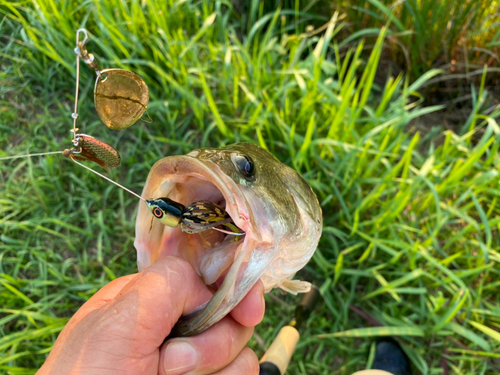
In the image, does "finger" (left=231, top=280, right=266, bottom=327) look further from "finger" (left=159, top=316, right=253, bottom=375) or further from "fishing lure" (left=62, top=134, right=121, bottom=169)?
"fishing lure" (left=62, top=134, right=121, bottom=169)

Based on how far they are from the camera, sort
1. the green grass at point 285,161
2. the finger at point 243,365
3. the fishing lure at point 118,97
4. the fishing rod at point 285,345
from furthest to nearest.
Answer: the green grass at point 285,161
the fishing rod at point 285,345
the finger at point 243,365
the fishing lure at point 118,97

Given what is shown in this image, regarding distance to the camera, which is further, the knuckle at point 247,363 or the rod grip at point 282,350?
the rod grip at point 282,350

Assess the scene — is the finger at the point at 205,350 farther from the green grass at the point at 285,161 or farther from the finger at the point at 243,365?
the green grass at the point at 285,161

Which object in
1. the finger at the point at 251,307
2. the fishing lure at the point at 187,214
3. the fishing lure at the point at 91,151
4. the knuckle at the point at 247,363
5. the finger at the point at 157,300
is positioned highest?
the fishing lure at the point at 91,151

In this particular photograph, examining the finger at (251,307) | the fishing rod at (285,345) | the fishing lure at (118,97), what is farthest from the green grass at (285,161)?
the fishing lure at (118,97)

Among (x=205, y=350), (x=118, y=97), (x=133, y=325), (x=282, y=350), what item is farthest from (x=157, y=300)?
(x=282, y=350)

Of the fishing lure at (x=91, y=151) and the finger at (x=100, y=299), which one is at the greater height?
the fishing lure at (x=91, y=151)

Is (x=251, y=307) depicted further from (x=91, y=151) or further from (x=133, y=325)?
(x=91, y=151)
